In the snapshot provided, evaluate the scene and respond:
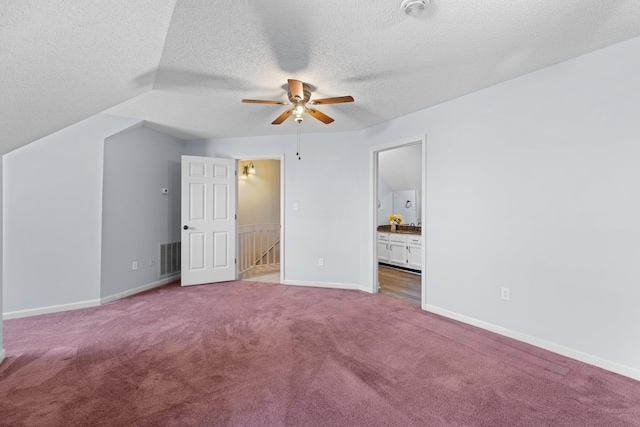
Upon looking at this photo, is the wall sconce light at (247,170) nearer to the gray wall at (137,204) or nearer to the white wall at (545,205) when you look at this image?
the gray wall at (137,204)

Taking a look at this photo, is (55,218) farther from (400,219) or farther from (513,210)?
(400,219)

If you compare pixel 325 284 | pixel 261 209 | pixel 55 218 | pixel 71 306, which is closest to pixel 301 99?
pixel 325 284

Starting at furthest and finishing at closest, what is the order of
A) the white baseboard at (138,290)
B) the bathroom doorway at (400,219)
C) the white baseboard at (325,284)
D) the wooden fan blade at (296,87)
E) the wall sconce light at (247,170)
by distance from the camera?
1. the wall sconce light at (247,170)
2. the bathroom doorway at (400,219)
3. the white baseboard at (325,284)
4. the white baseboard at (138,290)
5. the wooden fan blade at (296,87)

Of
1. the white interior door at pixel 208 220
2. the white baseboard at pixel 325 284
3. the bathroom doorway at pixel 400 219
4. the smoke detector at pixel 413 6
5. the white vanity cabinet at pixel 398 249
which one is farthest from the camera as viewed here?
the white vanity cabinet at pixel 398 249

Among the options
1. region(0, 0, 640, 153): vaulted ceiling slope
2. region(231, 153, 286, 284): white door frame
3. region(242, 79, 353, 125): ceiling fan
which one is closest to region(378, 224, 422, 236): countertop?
region(231, 153, 286, 284): white door frame

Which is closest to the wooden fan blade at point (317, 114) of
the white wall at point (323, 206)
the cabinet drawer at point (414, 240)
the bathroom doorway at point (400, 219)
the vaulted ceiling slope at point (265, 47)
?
the vaulted ceiling slope at point (265, 47)

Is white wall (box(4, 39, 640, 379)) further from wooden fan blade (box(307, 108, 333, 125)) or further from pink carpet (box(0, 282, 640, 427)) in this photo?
wooden fan blade (box(307, 108, 333, 125))

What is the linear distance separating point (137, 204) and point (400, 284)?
4.11 m

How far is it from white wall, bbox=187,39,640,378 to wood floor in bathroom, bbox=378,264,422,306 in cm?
63

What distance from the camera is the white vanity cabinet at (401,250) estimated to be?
552cm

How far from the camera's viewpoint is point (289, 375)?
204cm

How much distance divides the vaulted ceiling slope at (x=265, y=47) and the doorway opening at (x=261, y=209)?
3.76 meters

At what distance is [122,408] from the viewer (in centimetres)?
170

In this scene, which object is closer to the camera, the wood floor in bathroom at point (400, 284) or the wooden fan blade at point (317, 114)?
the wooden fan blade at point (317, 114)
